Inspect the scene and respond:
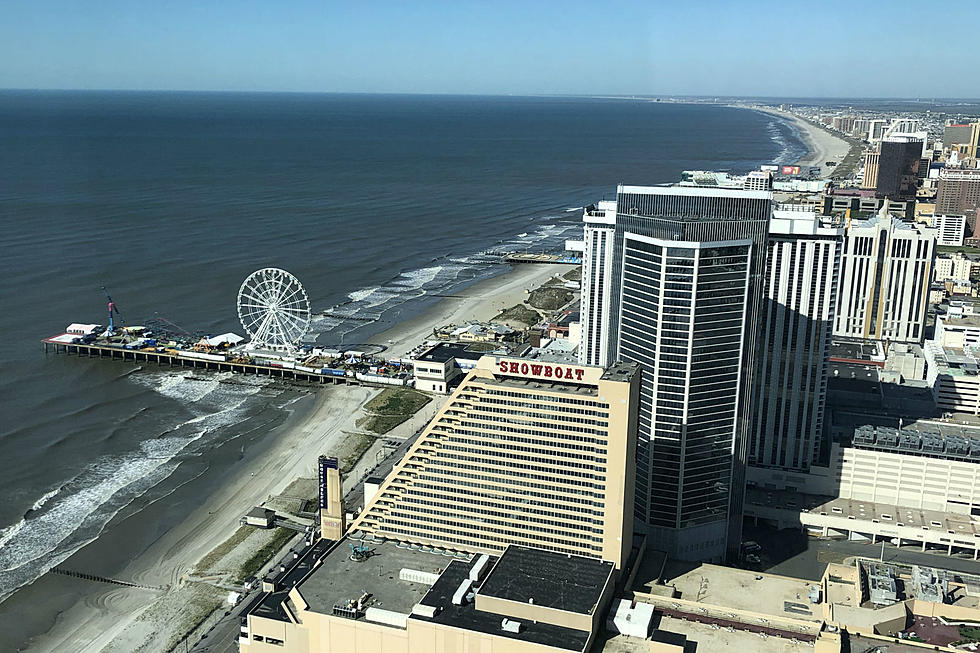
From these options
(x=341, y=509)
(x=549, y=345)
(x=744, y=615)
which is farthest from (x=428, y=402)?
(x=744, y=615)

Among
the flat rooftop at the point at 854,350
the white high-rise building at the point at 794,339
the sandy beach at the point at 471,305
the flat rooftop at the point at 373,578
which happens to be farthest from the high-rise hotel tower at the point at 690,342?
the sandy beach at the point at 471,305

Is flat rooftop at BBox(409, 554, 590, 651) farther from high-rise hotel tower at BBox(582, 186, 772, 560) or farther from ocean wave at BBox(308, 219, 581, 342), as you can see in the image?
ocean wave at BBox(308, 219, 581, 342)

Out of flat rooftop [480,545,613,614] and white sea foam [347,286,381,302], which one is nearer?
flat rooftop [480,545,613,614]

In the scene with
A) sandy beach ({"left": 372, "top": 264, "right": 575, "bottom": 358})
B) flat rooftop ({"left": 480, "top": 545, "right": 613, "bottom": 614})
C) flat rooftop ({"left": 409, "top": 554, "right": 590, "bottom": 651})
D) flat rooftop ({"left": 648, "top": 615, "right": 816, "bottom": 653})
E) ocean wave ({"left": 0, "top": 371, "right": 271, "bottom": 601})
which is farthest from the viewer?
sandy beach ({"left": 372, "top": 264, "right": 575, "bottom": 358})

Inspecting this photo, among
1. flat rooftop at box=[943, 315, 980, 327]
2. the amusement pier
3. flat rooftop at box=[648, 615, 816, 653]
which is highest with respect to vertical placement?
flat rooftop at box=[943, 315, 980, 327]

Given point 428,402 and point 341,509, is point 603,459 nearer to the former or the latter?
point 341,509

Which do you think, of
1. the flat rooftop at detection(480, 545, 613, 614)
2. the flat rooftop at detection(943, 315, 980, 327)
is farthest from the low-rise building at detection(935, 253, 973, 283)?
the flat rooftop at detection(480, 545, 613, 614)
